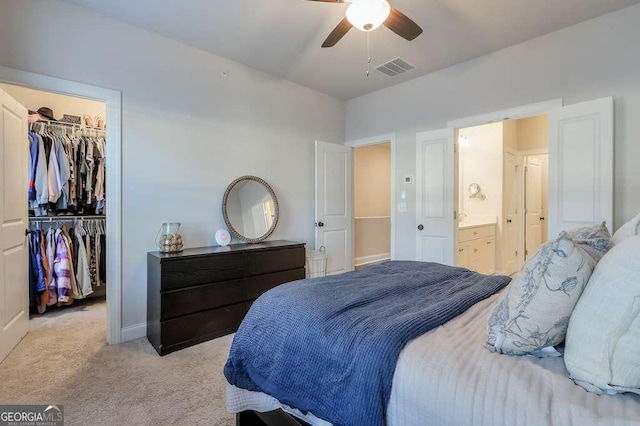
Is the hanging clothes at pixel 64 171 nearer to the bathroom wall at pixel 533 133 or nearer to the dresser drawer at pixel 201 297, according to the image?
the dresser drawer at pixel 201 297

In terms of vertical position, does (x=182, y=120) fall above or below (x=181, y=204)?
above

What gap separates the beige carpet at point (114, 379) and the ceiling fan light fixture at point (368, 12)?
2495 millimetres

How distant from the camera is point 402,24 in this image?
208cm

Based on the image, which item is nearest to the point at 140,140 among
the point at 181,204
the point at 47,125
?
the point at 181,204

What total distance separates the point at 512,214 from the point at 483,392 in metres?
5.18

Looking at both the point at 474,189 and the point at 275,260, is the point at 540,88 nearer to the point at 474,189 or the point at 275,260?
the point at 474,189

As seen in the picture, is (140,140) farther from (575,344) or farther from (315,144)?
(575,344)

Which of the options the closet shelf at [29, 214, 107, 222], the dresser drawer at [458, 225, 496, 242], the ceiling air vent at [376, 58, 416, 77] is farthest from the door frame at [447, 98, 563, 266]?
the closet shelf at [29, 214, 107, 222]

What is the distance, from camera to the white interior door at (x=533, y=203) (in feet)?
18.2

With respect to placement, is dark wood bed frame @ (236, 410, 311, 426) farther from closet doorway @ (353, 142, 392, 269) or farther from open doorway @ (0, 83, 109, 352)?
closet doorway @ (353, 142, 392, 269)

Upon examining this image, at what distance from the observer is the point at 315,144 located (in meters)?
4.16

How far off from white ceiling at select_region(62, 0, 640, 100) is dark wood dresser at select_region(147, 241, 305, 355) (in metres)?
1.99

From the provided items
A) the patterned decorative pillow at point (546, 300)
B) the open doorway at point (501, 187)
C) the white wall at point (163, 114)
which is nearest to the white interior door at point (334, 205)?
the white wall at point (163, 114)

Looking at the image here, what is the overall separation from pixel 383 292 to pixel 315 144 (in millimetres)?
2947
